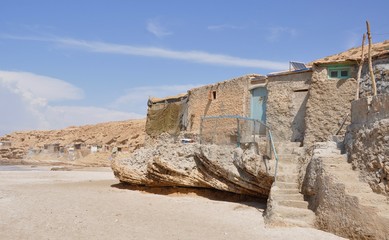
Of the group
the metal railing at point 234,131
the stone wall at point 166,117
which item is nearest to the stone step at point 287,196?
the metal railing at point 234,131

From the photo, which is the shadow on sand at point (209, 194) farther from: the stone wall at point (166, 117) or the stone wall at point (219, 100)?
the stone wall at point (166, 117)

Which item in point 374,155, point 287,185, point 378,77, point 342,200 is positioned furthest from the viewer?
point 378,77

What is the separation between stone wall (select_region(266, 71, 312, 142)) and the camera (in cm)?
1591

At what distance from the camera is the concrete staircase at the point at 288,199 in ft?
30.3

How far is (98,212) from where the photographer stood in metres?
11.9

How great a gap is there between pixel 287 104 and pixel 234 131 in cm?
381

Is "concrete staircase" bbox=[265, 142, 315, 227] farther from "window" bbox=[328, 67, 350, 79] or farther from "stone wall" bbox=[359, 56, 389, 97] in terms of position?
"stone wall" bbox=[359, 56, 389, 97]

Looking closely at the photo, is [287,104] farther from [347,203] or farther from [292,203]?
[347,203]

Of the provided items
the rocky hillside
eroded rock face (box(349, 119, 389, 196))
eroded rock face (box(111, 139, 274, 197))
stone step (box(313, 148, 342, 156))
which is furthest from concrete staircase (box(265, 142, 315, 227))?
the rocky hillside

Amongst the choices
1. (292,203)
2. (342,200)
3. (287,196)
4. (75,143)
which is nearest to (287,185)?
(287,196)

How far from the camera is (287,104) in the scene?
16.4 meters

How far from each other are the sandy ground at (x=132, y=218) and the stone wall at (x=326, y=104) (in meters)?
3.84

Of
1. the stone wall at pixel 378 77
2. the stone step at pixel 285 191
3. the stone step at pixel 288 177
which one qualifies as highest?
the stone wall at pixel 378 77

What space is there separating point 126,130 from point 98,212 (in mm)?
48889
